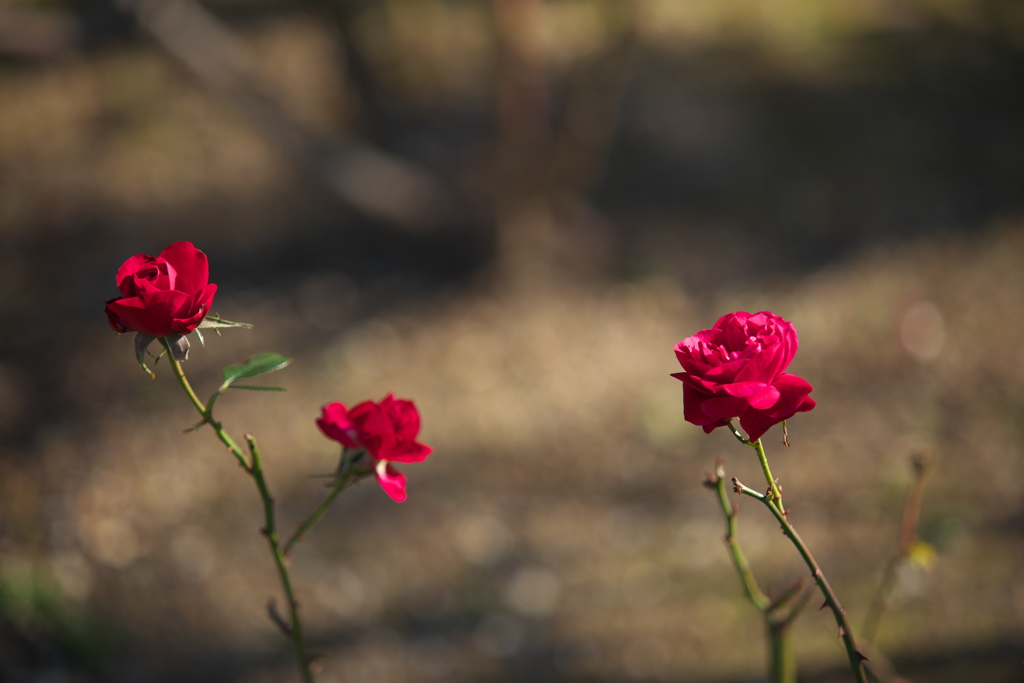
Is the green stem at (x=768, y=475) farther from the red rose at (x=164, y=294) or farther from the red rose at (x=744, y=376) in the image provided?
the red rose at (x=164, y=294)

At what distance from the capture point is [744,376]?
2.28ft

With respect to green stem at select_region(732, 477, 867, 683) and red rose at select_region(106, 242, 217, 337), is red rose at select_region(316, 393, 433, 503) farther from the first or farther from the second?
green stem at select_region(732, 477, 867, 683)

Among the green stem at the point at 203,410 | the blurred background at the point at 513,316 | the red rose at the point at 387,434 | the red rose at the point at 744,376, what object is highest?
the blurred background at the point at 513,316

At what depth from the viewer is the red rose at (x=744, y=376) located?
692mm

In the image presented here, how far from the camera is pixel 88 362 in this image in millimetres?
2812

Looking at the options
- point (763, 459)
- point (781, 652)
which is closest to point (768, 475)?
point (763, 459)

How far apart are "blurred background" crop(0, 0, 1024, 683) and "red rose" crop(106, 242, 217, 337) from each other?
139cm

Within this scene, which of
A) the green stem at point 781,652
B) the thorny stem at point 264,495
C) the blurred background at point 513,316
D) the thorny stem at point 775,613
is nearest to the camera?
the thorny stem at point 264,495

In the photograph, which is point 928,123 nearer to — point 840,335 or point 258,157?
point 840,335

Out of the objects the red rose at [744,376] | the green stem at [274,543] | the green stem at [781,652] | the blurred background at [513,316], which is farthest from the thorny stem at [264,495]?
the blurred background at [513,316]

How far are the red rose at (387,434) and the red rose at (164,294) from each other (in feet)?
0.54

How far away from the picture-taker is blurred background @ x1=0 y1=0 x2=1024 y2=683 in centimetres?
204

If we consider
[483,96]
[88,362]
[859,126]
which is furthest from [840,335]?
[88,362]

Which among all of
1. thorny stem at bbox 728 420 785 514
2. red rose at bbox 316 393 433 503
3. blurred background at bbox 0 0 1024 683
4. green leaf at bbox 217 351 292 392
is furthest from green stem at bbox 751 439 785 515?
blurred background at bbox 0 0 1024 683
